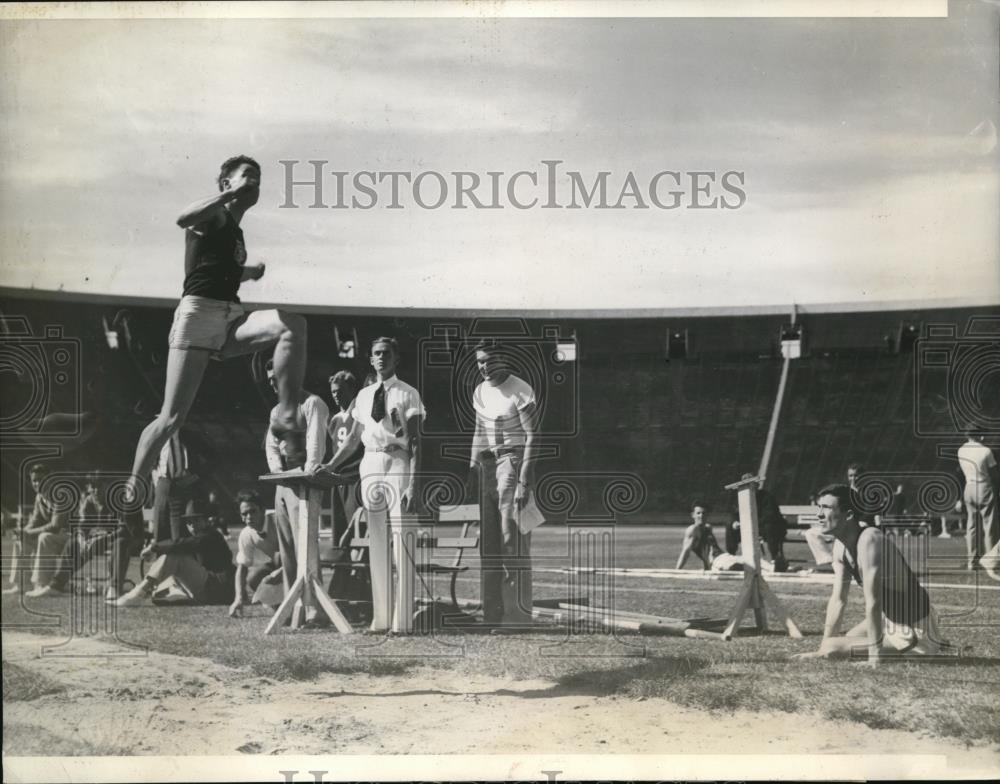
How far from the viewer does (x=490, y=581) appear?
17.5 feet

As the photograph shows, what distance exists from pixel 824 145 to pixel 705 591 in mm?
2206

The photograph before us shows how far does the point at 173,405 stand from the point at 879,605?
3.49 m

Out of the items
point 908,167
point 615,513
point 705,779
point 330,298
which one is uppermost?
point 908,167

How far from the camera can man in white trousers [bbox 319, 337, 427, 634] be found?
535cm

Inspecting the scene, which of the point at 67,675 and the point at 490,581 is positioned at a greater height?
the point at 490,581

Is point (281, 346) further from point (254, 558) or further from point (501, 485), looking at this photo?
point (501, 485)

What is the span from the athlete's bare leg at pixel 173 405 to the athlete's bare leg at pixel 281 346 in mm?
168

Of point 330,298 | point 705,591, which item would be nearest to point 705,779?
point 705,591

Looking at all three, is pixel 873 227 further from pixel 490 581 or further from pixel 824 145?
pixel 490 581

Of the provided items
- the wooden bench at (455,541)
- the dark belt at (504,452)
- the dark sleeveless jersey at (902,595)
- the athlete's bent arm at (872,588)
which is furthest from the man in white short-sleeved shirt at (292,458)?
the dark sleeveless jersey at (902,595)

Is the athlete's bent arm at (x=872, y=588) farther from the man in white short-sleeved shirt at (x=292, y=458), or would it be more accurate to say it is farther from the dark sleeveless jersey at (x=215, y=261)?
the dark sleeveless jersey at (x=215, y=261)

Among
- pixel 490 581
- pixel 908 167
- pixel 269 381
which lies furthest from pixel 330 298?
pixel 908 167

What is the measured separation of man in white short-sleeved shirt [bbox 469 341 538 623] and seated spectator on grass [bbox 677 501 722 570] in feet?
2.48

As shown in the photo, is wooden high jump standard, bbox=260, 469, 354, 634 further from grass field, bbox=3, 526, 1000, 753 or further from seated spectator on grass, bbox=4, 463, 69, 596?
seated spectator on grass, bbox=4, 463, 69, 596
